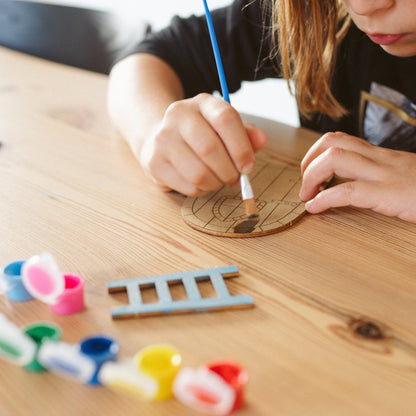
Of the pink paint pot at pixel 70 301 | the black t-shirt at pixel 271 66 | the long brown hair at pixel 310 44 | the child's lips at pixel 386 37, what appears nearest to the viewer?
the pink paint pot at pixel 70 301

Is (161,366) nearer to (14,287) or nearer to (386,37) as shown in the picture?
(14,287)

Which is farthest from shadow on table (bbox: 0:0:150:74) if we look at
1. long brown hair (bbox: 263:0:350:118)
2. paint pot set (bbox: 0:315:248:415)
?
paint pot set (bbox: 0:315:248:415)

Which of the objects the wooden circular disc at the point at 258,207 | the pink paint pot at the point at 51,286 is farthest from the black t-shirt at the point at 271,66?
the pink paint pot at the point at 51,286

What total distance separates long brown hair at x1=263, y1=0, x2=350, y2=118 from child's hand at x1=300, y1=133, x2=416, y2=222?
0.85 feet

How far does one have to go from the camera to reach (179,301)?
48 centimetres

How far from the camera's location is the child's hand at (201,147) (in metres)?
0.63

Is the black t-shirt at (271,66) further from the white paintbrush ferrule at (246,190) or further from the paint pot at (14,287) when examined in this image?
the paint pot at (14,287)

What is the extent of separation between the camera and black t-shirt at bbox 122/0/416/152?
0.93 meters

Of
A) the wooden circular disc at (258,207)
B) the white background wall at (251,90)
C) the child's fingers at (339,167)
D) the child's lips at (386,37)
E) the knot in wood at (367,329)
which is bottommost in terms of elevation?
the white background wall at (251,90)

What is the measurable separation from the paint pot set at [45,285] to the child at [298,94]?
23cm

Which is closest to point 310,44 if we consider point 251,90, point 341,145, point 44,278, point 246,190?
point 341,145

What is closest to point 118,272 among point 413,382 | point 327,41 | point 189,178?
point 189,178

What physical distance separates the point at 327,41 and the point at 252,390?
706mm

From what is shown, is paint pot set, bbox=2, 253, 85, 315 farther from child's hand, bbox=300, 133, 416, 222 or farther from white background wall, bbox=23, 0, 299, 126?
white background wall, bbox=23, 0, 299, 126
